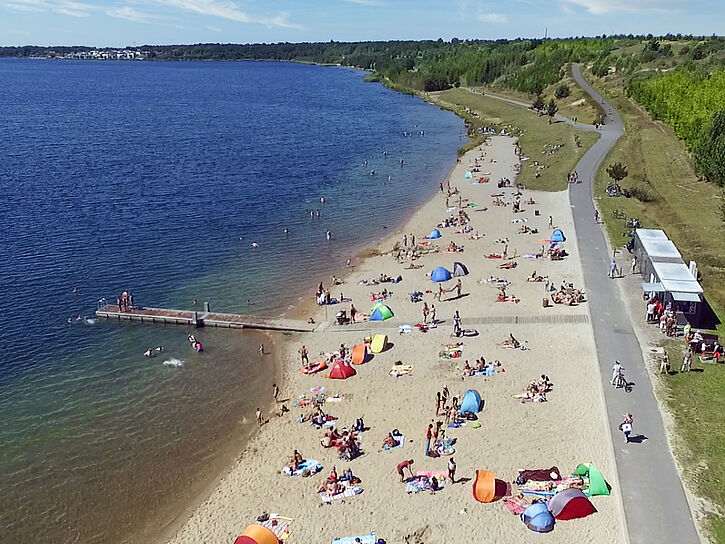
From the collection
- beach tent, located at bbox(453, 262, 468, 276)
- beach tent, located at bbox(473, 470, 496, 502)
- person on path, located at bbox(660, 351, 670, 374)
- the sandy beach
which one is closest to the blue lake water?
the sandy beach

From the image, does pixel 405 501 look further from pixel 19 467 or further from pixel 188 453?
pixel 19 467

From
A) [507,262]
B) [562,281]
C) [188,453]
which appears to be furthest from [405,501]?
[507,262]

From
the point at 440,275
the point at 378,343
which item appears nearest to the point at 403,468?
the point at 378,343

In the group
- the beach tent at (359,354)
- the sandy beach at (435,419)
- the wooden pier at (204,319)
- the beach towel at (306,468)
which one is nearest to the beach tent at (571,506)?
the sandy beach at (435,419)

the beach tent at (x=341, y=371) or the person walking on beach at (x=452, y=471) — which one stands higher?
the person walking on beach at (x=452, y=471)

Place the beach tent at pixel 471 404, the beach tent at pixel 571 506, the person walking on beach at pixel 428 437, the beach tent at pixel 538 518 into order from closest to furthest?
the beach tent at pixel 538 518
the beach tent at pixel 571 506
the person walking on beach at pixel 428 437
the beach tent at pixel 471 404

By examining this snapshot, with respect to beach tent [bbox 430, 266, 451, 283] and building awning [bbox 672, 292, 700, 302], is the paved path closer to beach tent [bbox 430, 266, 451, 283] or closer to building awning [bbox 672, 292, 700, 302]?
building awning [bbox 672, 292, 700, 302]

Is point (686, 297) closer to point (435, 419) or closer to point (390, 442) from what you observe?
point (435, 419)

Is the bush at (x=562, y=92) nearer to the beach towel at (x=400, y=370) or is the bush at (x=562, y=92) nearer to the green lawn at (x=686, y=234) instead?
the green lawn at (x=686, y=234)
